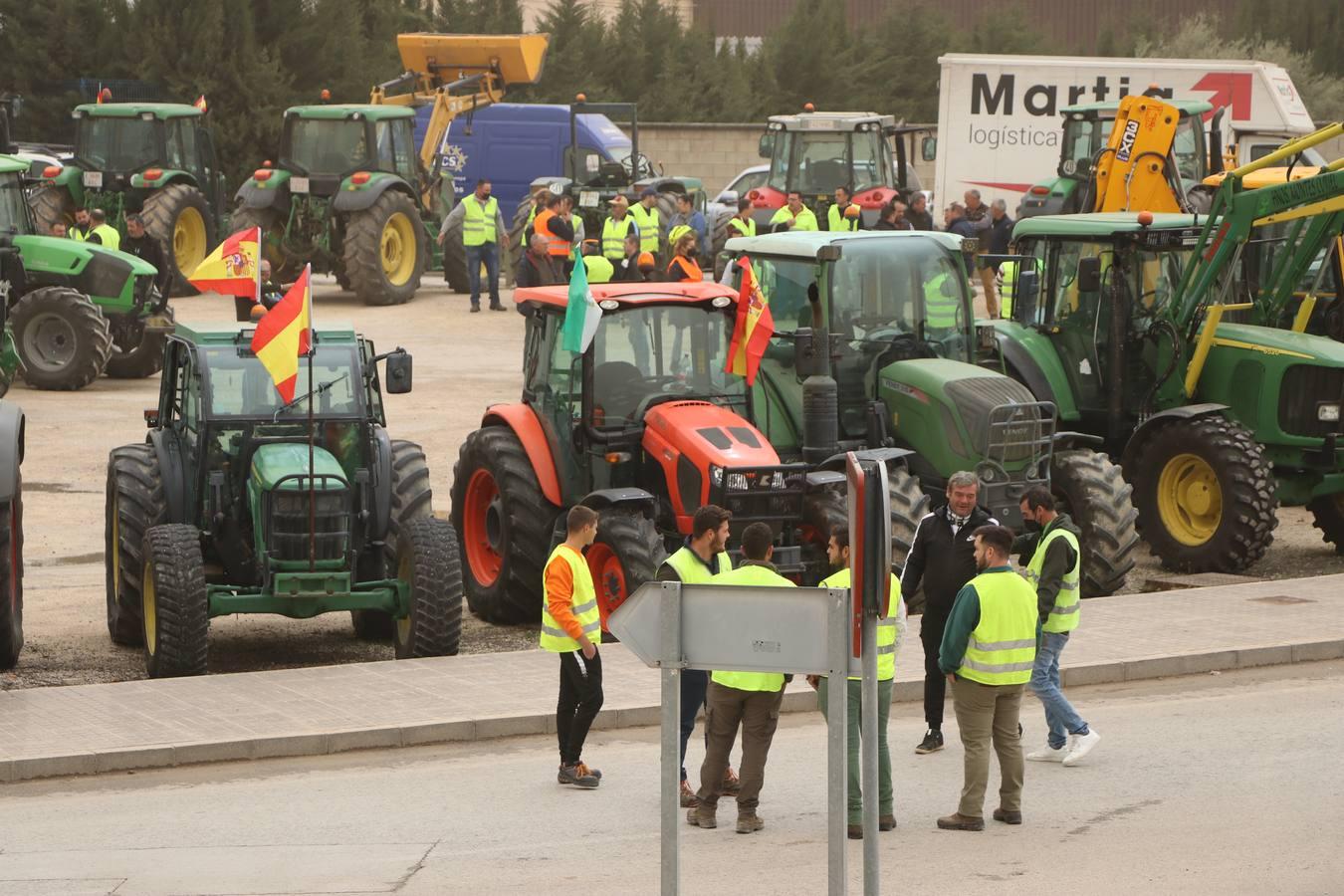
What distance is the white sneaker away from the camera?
1124cm

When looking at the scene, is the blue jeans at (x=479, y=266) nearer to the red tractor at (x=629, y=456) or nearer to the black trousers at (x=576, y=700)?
the red tractor at (x=629, y=456)

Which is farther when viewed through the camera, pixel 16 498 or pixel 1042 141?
pixel 1042 141

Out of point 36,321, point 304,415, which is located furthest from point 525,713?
point 36,321

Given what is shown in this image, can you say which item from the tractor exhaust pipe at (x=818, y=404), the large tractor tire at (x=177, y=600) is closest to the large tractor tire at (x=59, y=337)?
the large tractor tire at (x=177, y=600)

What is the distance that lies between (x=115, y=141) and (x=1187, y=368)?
20075 millimetres

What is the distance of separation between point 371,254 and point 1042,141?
1140 centimetres

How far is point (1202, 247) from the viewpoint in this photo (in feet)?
55.2

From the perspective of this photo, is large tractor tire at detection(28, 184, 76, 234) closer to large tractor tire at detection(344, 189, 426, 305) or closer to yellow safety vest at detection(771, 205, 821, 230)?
large tractor tire at detection(344, 189, 426, 305)

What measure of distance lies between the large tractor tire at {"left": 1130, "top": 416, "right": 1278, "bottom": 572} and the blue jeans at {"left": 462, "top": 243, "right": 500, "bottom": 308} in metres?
17.0

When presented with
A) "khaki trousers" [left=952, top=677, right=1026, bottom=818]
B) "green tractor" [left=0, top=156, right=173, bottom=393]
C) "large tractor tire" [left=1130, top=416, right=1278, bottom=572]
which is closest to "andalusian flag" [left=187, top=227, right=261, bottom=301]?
"khaki trousers" [left=952, top=677, right=1026, bottom=818]

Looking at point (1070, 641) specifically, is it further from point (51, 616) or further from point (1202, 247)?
point (51, 616)

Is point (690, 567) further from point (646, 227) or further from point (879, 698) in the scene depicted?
point (646, 227)

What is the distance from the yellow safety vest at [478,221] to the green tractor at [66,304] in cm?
666

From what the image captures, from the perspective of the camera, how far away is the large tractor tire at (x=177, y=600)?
41.6 feet
